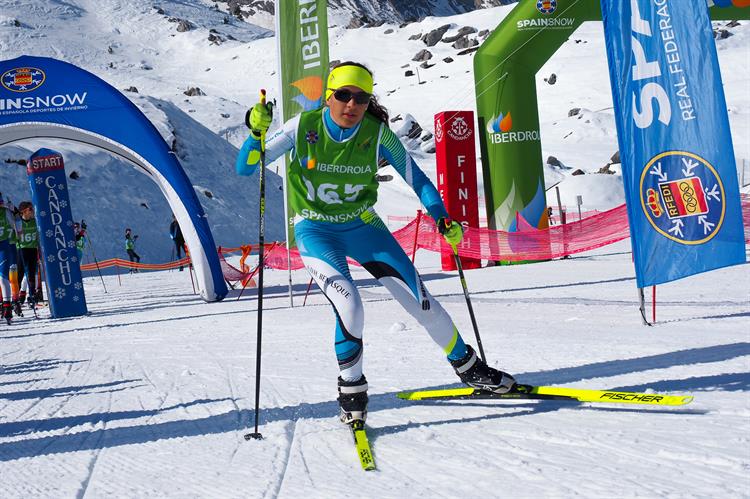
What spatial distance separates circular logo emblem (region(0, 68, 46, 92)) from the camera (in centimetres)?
1254

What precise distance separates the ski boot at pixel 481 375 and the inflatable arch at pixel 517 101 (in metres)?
10.8

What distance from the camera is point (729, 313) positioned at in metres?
6.89

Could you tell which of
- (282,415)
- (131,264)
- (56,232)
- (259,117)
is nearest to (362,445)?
(282,415)

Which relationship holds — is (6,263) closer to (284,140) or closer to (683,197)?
(284,140)

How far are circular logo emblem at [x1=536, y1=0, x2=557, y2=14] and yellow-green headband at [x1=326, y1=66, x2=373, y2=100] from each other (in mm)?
11348

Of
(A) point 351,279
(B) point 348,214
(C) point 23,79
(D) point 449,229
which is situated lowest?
(A) point 351,279

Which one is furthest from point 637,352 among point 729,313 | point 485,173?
point 485,173

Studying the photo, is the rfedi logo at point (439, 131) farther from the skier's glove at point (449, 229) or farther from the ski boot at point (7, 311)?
the skier's glove at point (449, 229)

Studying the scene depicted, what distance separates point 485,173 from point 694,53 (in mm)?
9056

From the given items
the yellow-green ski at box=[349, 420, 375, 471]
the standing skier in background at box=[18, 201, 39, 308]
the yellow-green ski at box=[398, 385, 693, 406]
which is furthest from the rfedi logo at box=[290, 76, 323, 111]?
the yellow-green ski at box=[349, 420, 375, 471]

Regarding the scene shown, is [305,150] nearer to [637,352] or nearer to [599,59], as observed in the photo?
[637,352]

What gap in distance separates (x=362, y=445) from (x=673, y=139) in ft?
13.3

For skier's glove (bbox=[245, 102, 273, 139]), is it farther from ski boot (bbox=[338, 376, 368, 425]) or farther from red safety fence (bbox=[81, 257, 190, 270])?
red safety fence (bbox=[81, 257, 190, 270])

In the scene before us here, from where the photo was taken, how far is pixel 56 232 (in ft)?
38.0
